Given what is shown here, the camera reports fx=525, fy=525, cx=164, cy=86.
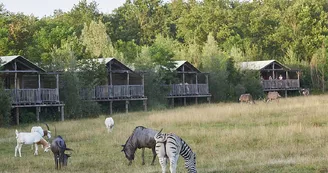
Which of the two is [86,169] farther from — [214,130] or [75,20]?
[75,20]

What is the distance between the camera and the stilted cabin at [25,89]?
3175cm

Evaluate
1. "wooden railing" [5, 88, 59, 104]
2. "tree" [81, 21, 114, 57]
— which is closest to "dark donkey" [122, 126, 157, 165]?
"wooden railing" [5, 88, 59, 104]

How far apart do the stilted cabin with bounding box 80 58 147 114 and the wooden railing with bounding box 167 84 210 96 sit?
113 inches

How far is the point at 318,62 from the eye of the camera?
60406 millimetres

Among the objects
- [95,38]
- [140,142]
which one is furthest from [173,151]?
[95,38]

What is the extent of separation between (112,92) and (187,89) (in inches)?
345

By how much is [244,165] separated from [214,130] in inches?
342

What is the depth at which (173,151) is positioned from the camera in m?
12.2

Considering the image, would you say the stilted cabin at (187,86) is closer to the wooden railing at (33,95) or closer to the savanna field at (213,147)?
the wooden railing at (33,95)

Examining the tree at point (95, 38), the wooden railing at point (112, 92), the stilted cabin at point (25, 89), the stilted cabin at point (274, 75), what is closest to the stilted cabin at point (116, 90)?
the wooden railing at point (112, 92)

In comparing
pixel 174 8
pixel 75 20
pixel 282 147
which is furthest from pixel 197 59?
pixel 174 8

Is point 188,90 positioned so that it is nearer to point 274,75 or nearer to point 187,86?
point 187,86

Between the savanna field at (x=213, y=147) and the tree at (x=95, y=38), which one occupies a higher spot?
the tree at (x=95, y=38)

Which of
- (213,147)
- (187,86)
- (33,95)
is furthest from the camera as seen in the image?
(187,86)
